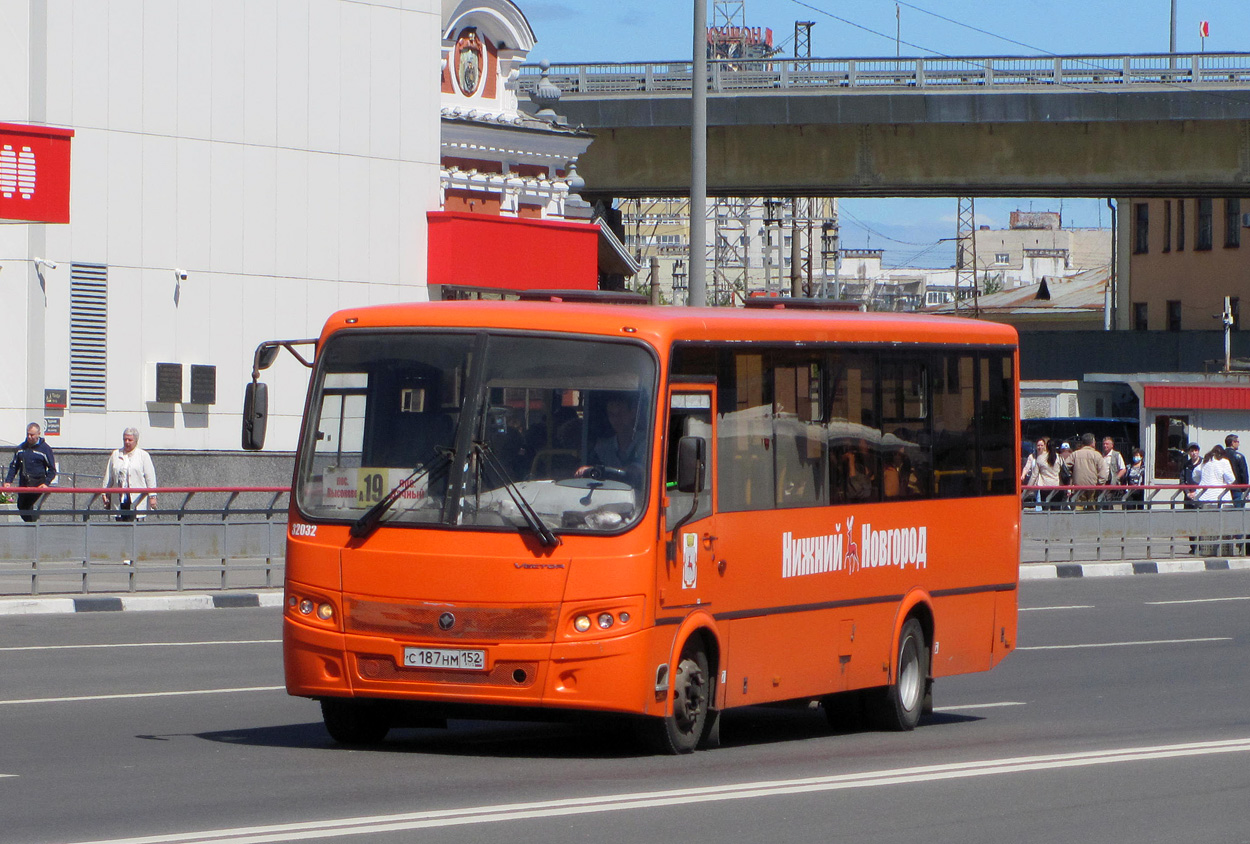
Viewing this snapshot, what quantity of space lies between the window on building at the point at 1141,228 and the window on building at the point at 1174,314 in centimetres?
290

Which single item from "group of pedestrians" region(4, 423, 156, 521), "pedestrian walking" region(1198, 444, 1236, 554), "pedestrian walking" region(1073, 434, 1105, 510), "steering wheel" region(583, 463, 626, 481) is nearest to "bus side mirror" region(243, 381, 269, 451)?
"steering wheel" region(583, 463, 626, 481)

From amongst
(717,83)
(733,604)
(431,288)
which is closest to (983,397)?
(733,604)

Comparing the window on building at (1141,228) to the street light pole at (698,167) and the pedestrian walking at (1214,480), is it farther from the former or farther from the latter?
the street light pole at (698,167)

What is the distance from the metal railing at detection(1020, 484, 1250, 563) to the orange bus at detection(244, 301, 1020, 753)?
18106 millimetres


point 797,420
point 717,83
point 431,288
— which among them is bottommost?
point 797,420

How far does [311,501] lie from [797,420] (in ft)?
9.08

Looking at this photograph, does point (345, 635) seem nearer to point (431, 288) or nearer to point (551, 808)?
point (551, 808)

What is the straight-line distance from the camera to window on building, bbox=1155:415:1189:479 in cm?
3538

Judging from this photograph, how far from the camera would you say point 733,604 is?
10898 millimetres

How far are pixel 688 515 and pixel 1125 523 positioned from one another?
20.8m

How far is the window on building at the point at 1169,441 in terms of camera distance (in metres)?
35.4

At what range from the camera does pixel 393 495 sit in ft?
33.7

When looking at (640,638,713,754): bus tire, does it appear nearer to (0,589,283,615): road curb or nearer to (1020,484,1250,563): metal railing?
(0,589,283,615): road curb

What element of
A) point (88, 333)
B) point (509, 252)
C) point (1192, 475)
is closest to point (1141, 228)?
point (1192, 475)
